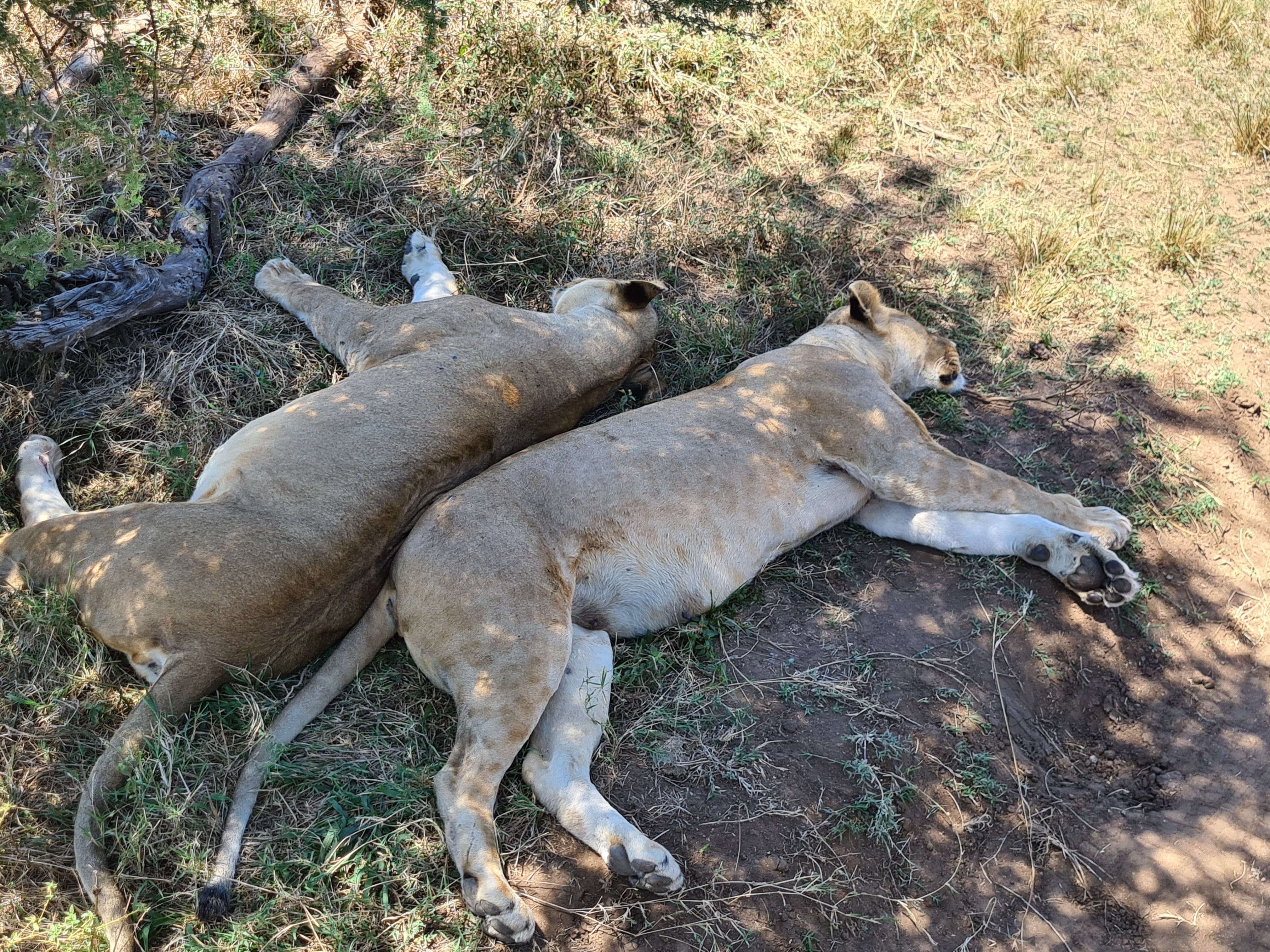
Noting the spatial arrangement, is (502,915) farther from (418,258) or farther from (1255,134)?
(1255,134)

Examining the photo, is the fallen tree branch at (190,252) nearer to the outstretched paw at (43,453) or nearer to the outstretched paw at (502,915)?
the outstretched paw at (43,453)

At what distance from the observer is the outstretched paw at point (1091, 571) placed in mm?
4363

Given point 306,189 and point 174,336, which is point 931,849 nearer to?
point 174,336

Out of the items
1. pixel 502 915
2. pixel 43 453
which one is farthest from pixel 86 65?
pixel 502 915

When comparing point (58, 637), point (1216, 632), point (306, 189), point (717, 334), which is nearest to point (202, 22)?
point (306, 189)

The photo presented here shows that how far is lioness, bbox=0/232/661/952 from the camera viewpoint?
3396 mm

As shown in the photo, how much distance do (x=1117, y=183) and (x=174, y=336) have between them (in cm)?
610

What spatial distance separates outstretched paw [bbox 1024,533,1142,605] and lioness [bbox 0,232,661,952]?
233cm

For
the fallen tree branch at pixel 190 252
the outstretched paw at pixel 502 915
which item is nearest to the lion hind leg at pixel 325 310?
the fallen tree branch at pixel 190 252

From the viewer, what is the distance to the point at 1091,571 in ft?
14.4

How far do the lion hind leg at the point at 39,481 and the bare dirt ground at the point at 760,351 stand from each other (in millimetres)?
110

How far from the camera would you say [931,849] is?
3578mm

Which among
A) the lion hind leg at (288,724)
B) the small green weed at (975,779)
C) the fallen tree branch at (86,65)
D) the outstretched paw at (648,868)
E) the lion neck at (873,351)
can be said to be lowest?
the small green weed at (975,779)

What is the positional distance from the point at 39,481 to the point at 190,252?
5.33 ft
